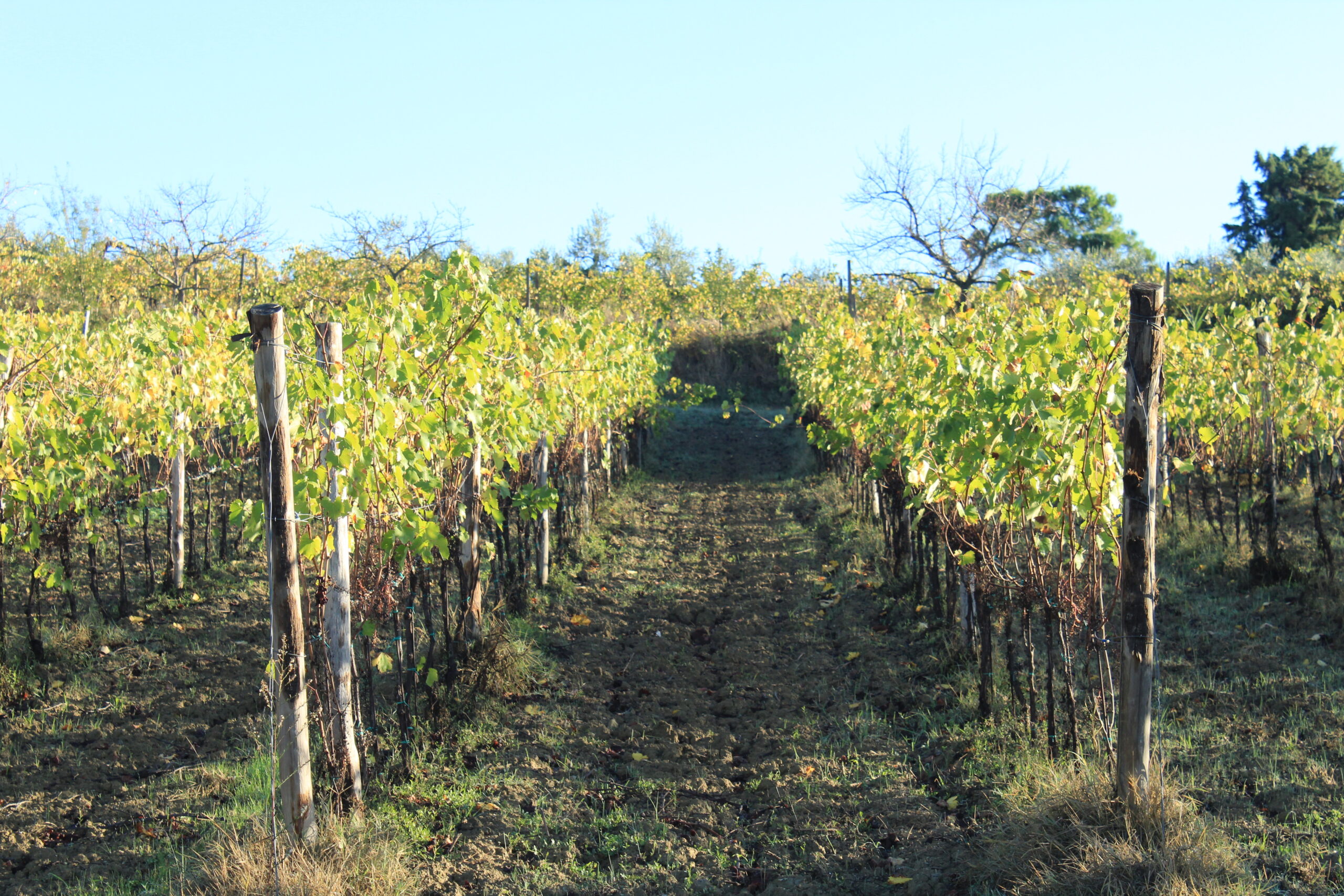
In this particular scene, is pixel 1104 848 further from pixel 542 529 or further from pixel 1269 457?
A: pixel 1269 457

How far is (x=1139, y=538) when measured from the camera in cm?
335

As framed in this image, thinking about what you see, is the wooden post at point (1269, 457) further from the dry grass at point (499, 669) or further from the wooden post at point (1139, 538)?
the dry grass at point (499, 669)

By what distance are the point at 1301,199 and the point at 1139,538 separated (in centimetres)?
3240

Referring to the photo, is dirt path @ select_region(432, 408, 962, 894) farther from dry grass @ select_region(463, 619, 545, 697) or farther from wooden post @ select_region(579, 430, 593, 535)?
wooden post @ select_region(579, 430, 593, 535)

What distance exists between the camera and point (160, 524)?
9.08m

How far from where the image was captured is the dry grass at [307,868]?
3.11 m

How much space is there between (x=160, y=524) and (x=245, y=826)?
21.0 feet

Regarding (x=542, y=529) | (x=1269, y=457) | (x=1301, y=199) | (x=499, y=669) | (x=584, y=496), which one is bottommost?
(x=499, y=669)

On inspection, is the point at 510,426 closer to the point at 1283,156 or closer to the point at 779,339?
the point at 779,339

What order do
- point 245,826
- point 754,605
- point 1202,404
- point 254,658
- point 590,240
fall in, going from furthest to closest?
point 590,240 → point 1202,404 → point 754,605 → point 254,658 → point 245,826

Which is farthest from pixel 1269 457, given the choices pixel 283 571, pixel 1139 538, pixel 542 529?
pixel 283 571

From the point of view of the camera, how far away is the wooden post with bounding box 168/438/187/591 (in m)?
7.06

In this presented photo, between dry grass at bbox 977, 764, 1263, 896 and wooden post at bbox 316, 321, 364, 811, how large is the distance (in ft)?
8.36

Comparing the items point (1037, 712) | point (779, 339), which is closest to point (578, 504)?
point (1037, 712)
